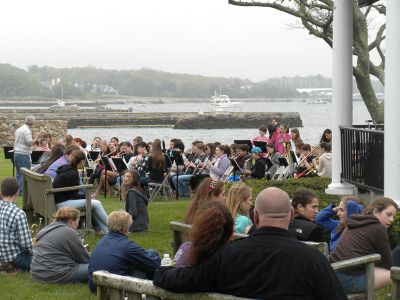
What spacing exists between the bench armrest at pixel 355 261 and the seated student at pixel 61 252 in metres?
3.51

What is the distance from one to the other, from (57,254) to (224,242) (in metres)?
4.60

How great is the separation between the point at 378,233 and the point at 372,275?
468 millimetres

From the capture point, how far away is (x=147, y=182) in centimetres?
1836

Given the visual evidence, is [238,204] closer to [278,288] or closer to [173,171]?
[278,288]

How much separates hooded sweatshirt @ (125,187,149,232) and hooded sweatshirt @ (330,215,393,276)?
5.97 m

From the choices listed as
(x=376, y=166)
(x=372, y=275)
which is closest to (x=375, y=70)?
(x=376, y=166)

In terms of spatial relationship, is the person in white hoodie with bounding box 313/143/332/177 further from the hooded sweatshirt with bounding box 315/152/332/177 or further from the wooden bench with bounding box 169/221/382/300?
the wooden bench with bounding box 169/221/382/300

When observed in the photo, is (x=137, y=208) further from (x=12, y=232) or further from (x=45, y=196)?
(x=12, y=232)

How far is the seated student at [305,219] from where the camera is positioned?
28.2 feet

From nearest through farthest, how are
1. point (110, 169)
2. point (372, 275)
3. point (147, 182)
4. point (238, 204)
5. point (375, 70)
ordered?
point (372, 275)
point (238, 204)
point (147, 182)
point (110, 169)
point (375, 70)

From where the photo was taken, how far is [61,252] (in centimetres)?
980

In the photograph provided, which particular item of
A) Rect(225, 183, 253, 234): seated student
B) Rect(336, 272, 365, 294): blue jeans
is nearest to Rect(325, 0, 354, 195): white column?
Rect(225, 183, 253, 234): seated student

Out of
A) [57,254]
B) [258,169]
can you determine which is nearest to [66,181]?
[57,254]

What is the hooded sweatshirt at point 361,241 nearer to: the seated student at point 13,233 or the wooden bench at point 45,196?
the seated student at point 13,233
